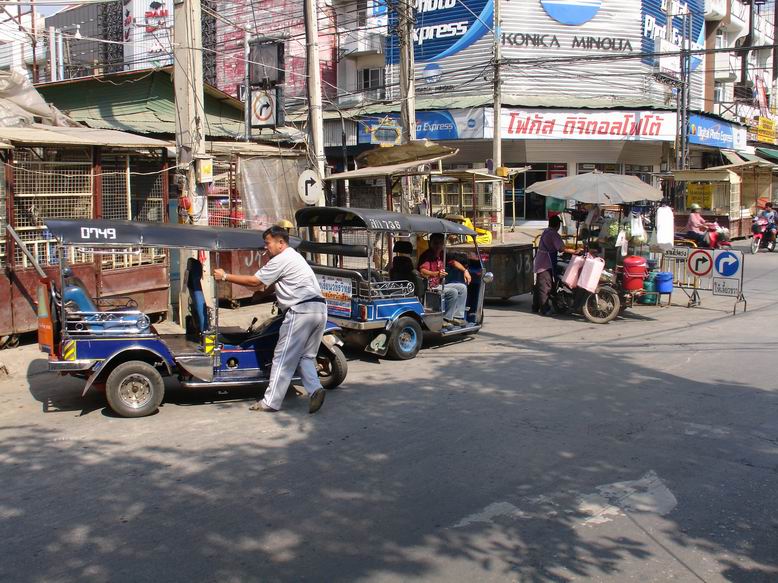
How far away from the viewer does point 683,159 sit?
94.6ft

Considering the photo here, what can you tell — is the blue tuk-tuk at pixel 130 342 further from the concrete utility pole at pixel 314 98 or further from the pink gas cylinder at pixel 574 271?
the pink gas cylinder at pixel 574 271

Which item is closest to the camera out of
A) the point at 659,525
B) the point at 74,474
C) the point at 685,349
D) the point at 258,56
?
the point at 659,525

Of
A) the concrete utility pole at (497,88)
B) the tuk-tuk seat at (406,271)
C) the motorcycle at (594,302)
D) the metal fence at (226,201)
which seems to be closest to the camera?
the tuk-tuk seat at (406,271)

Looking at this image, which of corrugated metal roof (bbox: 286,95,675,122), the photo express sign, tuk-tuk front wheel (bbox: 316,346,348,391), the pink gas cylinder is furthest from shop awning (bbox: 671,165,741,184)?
tuk-tuk front wheel (bbox: 316,346,348,391)

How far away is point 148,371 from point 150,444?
981 millimetres

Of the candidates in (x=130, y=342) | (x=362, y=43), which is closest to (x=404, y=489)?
(x=130, y=342)

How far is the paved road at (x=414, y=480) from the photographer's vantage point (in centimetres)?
425

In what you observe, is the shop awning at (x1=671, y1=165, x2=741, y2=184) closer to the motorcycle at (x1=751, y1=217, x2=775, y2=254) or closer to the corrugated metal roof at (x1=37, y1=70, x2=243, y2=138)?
the motorcycle at (x1=751, y1=217, x2=775, y2=254)

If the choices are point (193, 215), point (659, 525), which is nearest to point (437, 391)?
point (659, 525)

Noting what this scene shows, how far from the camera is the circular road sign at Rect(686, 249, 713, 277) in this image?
523 inches

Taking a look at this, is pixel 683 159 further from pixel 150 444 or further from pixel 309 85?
pixel 150 444

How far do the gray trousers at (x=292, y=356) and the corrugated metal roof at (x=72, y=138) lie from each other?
4.88m

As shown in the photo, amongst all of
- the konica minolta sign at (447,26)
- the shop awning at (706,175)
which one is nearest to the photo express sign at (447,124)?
A: the konica minolta sign at (447,26)

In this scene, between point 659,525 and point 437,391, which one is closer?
point 659,525
